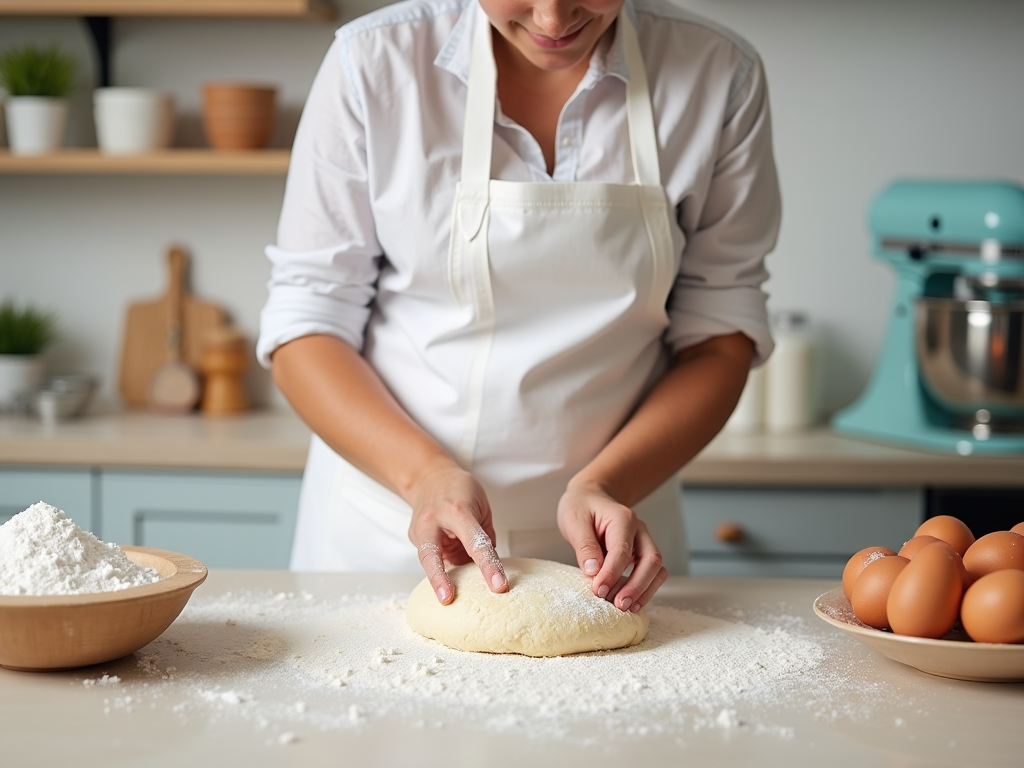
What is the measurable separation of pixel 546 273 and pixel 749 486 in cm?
91

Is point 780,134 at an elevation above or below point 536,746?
above

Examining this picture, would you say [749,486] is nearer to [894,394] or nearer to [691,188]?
[894,394]

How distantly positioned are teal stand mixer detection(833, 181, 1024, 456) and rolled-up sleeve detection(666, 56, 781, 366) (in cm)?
78

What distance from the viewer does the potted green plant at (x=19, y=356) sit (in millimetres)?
2492

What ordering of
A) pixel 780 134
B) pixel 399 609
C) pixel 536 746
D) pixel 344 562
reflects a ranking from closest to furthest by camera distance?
pixel 536 746 → pixel 399 609 → pixel 344 562 → pixel 780 134

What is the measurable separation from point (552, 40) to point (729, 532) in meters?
1.13

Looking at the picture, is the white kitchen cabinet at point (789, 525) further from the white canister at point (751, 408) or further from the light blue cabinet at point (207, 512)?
the light blue cabinet at point (207, 512)

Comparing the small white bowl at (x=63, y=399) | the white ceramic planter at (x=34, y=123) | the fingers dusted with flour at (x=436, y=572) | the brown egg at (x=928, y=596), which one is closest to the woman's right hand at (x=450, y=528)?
the fingers dusted with flour at (x=436, y=572)

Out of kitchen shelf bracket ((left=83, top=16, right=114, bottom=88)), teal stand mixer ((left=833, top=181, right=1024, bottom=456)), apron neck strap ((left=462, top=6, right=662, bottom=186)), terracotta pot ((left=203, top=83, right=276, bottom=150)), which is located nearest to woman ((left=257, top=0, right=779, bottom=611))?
apron neck strap ((left=462, top=6, right=662, bottom=186))

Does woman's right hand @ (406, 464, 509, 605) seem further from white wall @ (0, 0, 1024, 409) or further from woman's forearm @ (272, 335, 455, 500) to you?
white wall @ (0, 0, 1024, 409)

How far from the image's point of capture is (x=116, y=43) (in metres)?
2.58

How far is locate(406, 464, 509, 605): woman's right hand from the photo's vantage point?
3.42 feet

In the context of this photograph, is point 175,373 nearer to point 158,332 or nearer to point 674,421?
point 158,332

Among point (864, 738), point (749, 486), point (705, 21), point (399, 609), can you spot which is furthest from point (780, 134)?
point (864, 738)
